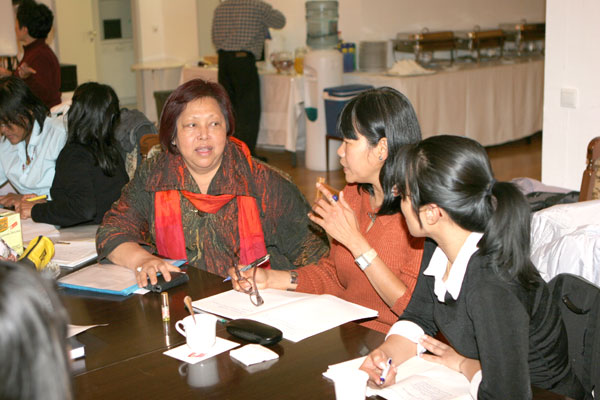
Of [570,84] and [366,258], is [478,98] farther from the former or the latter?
[366,258]

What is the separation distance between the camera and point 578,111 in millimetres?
3883

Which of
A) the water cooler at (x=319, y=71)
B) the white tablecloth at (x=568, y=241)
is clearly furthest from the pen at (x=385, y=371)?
the water cooler at (x=319, y=71)

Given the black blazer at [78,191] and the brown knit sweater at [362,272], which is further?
the black blazer at [78,191]

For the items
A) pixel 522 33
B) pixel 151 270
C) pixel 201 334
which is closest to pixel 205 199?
pixel 151 270

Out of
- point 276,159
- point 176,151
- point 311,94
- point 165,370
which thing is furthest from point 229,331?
point 276,159

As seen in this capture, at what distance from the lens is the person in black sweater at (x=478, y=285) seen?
4.76 ft

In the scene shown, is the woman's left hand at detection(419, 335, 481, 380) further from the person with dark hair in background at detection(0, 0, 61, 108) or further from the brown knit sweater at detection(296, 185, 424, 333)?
the person with dark hair in background at detection(0, 0, 61, 108)

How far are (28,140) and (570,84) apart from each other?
2.83 m

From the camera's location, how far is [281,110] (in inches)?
274

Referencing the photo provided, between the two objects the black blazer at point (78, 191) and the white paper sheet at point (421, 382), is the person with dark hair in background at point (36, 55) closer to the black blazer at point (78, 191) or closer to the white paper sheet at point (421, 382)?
the black blazer at point (78, 191)

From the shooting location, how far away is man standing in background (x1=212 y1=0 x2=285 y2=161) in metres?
6.65

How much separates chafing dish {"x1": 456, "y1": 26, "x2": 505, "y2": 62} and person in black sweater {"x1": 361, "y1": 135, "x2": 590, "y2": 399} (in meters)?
6.35

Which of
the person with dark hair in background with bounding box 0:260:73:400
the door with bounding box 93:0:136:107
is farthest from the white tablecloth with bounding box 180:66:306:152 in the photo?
the person with dark hair in background with bounding box 0:260:73:400

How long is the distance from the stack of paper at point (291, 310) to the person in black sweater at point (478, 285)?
185mm
